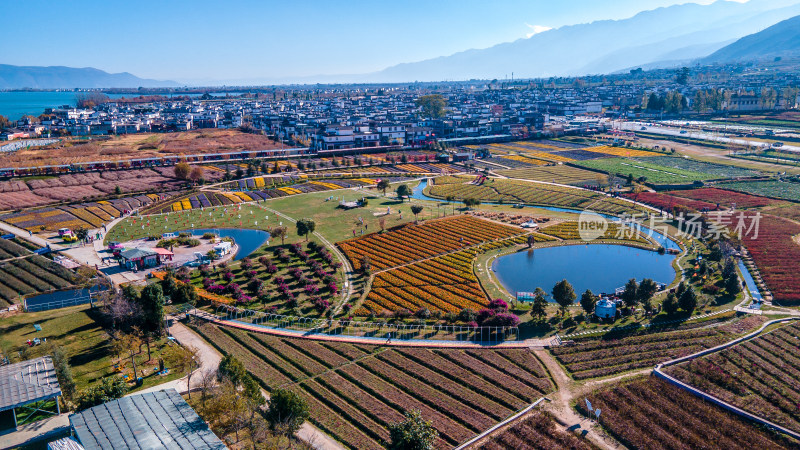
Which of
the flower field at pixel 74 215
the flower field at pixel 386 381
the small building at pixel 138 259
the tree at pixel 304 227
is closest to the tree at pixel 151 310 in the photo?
the flower field at pixel 386 381

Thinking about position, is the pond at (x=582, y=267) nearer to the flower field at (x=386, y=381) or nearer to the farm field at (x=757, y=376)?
the farm field at (x=757, y=376)

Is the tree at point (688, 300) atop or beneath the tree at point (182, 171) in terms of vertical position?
beneath

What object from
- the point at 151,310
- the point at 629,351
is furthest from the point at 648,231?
the point at 151,310

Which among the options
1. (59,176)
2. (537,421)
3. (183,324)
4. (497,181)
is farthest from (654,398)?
(59,176)

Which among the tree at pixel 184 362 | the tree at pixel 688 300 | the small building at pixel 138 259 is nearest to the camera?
the tree at pixel 184 362

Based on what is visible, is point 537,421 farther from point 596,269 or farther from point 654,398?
point 596,269

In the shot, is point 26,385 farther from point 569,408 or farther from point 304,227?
point 304,227
